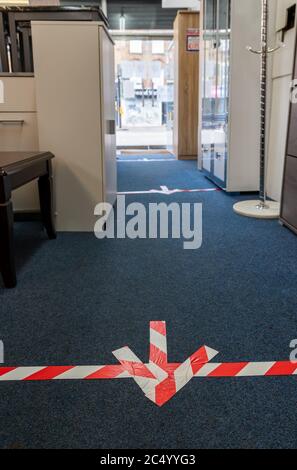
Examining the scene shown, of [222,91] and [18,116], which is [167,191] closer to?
[222,91]

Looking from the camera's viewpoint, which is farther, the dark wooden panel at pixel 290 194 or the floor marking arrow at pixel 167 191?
the floor marking arrow at pixel 167 191

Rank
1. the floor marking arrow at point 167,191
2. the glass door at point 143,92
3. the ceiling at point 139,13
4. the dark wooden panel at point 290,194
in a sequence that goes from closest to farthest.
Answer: the dark wooden panel at point 290,194, the floor marking arrow at point 167,191, the ceiling at point 139,13, the glass door at point 143,92

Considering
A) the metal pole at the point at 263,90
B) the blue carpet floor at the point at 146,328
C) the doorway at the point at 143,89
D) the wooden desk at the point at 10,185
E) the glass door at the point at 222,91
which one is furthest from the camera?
the doorway at the point at 143,89

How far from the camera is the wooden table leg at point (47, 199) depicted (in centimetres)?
231

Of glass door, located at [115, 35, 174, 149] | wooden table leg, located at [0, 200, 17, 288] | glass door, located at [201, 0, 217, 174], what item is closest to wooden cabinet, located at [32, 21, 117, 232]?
wooden table leg, located at [0, 200, 17, 288]

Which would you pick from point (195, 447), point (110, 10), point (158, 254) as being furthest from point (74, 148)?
point (110, 10)

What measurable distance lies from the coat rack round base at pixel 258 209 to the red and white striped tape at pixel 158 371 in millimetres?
1698

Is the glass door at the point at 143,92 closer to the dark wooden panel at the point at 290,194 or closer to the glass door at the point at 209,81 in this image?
the glass door at the point at 209,81

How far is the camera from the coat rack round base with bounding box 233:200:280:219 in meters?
2.81

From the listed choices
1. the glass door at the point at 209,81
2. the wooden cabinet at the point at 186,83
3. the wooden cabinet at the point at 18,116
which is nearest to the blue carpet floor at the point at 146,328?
the wooden cabinet at the point at 18,116

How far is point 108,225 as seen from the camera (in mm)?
2711

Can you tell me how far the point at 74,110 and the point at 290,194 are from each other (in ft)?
4.50

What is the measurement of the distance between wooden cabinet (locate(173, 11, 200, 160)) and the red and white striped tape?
5.09 meters

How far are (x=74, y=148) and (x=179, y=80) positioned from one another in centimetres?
384
